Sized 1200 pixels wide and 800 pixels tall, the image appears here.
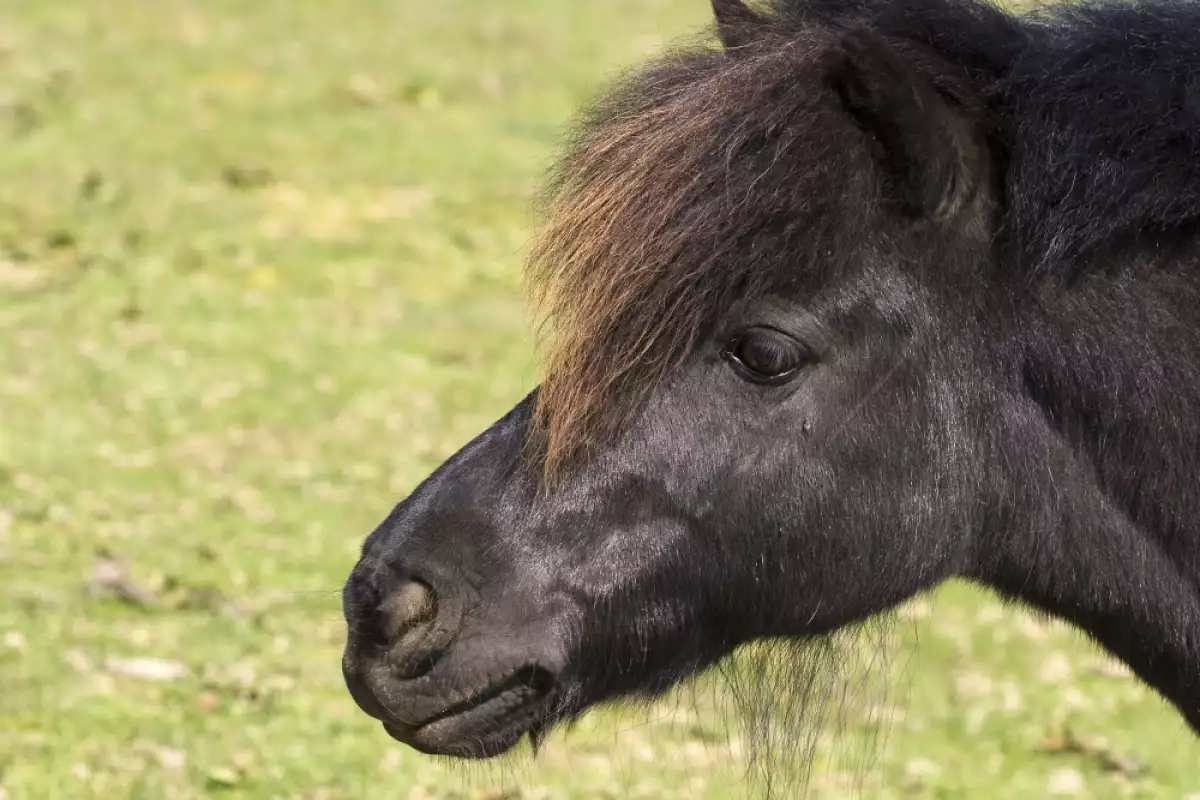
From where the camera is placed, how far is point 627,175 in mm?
3115

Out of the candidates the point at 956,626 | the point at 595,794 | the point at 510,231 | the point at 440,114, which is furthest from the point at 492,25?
the point at 595,794

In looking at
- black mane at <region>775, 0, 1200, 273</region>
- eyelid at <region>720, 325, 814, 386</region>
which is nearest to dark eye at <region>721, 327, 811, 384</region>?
eyelid at <region>720, 325, 814, 386</region>

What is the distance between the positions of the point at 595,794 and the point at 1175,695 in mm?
2430

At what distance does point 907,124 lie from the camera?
295 cm

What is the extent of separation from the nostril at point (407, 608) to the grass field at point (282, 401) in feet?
1.94

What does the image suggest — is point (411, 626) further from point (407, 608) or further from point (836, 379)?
point (836, 379)

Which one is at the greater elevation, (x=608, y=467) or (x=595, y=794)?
(x=608, y=467)

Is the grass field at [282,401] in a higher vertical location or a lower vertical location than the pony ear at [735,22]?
lower

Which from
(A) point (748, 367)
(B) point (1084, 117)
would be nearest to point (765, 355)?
(A) point (748, 367)

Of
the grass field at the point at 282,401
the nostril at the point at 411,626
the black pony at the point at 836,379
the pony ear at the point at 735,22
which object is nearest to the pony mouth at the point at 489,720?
the black pony at the point at 836,379

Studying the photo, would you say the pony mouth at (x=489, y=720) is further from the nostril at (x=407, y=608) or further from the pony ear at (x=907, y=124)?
the pony ear at (x=907, y=124)

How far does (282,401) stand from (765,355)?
626 centimetres

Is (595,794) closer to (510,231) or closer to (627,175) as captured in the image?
(627,175)

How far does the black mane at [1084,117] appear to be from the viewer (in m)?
2.95
